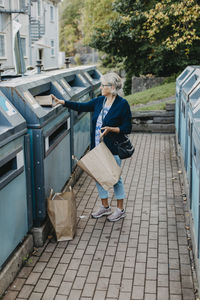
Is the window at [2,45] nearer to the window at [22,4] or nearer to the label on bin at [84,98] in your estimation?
the window at [22,4]

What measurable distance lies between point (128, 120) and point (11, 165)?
148 centimetres

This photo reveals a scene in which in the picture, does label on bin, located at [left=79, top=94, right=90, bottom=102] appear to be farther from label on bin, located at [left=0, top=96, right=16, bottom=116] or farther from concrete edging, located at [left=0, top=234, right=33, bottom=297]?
concrete edging, located at [left=0, top=234, right=33, bottom=297]

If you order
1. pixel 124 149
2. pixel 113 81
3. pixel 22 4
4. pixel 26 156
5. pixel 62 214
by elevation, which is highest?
pixel 22 4

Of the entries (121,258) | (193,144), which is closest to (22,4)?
(193,144)

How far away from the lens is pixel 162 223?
4.72 m

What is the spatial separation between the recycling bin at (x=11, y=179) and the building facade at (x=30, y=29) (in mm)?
15555

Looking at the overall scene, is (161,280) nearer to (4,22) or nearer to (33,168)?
(33,168)

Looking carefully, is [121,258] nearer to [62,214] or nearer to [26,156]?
[62,214]

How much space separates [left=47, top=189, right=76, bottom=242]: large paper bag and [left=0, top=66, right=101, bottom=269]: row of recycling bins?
0.30 feet

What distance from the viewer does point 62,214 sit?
410cm

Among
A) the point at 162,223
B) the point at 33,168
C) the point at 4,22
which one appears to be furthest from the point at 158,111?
the point at 4,22

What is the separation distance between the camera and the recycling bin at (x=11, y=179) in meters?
3.25

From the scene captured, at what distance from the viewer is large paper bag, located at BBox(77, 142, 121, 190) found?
4285mm

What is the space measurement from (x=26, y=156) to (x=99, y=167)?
0.88m
